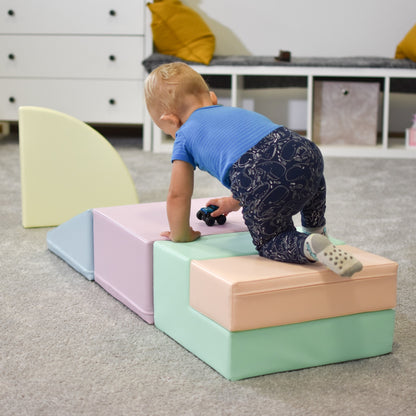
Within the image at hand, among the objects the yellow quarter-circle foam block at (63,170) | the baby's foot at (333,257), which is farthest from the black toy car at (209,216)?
the yellow quarter-circle foam block at (63,170)

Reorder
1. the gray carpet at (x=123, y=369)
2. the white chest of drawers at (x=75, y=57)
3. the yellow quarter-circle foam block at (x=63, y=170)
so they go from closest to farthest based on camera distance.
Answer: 1. the gray carpet at (x=123, y=369)
2. the yellow quarter-circle foam block at (x=63, y=170)
3. the white chest of drawers at (x=75, y=57)

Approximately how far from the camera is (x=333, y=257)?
3.27ft

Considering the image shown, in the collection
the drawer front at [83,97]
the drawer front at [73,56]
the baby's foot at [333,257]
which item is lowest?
the baby's foot at [333,257]

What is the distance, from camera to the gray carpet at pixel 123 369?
94 cm

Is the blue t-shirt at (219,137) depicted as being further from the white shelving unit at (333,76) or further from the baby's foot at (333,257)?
the white shelving unit at (333,76)

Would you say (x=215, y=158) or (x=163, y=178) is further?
(x=163, y=178)

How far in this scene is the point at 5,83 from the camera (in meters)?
3.37

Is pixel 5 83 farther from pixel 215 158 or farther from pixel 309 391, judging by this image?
pixel 309 391

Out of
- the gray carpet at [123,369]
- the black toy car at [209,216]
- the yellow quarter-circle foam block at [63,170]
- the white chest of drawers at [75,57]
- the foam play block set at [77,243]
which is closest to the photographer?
the gray carpet at [123,369]

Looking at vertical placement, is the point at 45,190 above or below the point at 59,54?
below

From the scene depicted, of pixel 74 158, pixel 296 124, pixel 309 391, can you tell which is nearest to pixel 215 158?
Result: pixel 309 391

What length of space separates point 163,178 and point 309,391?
174cm

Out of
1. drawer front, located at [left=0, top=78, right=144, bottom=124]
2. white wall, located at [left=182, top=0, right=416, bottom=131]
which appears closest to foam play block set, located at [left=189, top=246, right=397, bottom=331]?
drawer front, located at [left=0, top=78, right=144, bottom=124]

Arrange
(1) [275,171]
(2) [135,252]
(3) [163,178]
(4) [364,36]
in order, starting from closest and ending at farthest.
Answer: (1) [275,171] → (2) [135,252] → (3) [163,178] → (4) [364,36]
